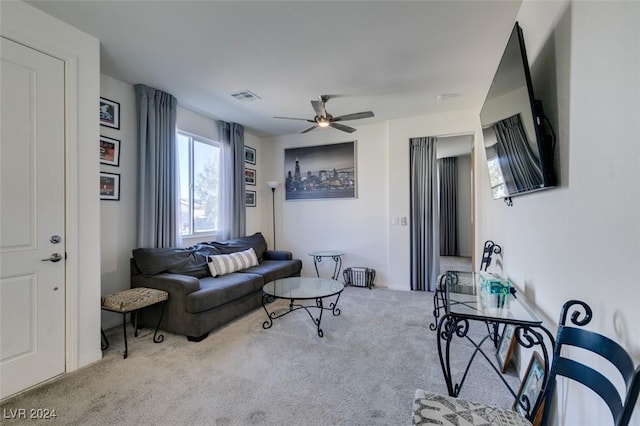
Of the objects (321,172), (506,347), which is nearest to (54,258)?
(506,347)

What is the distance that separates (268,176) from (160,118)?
2.39 meters

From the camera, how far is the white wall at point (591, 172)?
→ 83cm

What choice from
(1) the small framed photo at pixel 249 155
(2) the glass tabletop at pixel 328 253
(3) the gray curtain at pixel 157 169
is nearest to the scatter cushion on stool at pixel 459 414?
(3) the gray curtain at pixel 157 169

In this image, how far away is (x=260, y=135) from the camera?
538cm

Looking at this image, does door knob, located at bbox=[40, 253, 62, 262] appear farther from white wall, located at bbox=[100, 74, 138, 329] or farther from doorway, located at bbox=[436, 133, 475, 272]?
doorway, located at bbox=[436, 133, 475, 272]

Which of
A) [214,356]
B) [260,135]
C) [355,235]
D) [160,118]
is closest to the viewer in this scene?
[214,356]

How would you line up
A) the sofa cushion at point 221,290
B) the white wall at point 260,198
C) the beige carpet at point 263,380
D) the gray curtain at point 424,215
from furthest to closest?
the white wall at point 260,198 < the gray curtain at point 424,215 < the sofa cushion at point 221,290 < the beige carpet at point 263,380

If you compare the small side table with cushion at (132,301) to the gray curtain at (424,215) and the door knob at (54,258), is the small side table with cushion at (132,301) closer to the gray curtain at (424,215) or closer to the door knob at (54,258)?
the door knob at (54,258)

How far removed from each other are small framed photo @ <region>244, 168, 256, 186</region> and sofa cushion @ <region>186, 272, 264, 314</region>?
2.06 meters

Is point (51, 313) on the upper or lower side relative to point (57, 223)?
lower

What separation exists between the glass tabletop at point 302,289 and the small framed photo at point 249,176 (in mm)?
2368

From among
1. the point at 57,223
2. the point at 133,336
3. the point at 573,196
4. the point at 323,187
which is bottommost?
the point at 133,336

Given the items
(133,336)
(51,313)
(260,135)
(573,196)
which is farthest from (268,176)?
(573,196)

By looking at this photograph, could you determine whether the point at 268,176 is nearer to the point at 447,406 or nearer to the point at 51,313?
the point at 51,313
